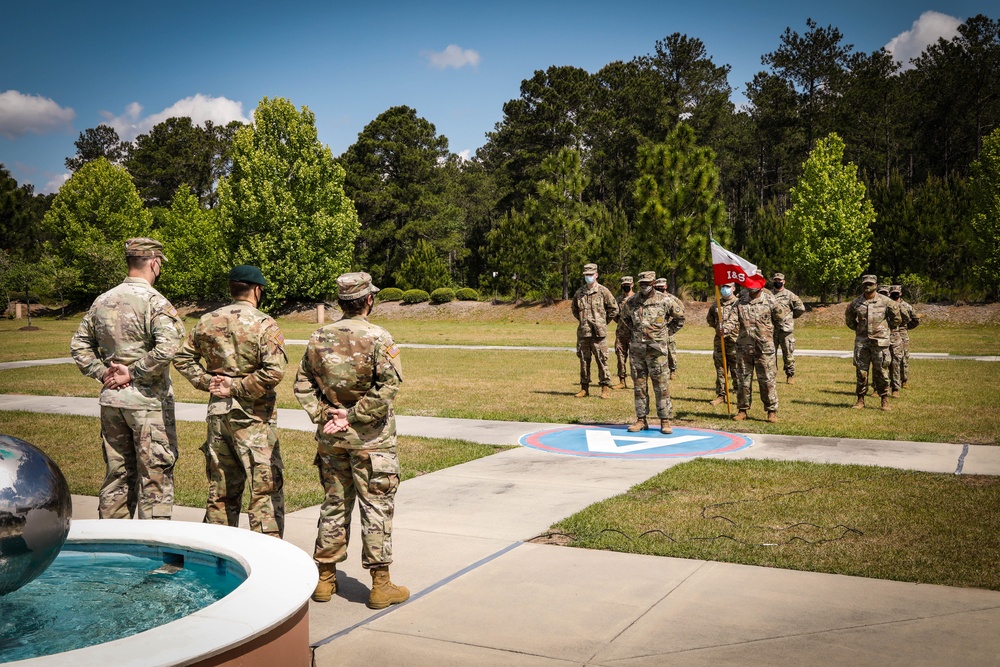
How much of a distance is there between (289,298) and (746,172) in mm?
43934

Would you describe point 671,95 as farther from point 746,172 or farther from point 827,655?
point 827,655

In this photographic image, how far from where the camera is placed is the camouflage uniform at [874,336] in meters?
15.7

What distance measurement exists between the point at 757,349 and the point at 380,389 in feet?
31.8

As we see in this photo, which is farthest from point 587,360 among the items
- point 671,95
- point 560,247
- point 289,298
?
point 671,95

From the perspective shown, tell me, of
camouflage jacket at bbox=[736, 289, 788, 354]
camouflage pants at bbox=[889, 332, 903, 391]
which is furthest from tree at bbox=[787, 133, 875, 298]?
camouflage jacket at bbox=[736, 289, 788, 354]

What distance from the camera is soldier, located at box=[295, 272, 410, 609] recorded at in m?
5.81

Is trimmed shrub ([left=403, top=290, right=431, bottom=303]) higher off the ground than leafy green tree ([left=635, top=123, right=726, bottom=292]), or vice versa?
leafy green tree ([left=635, top=123, right=726, bottom=292])

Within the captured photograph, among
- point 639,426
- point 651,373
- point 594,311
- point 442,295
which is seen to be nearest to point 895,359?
point 594,311

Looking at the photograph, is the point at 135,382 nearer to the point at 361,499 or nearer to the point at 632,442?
the point at 361,499

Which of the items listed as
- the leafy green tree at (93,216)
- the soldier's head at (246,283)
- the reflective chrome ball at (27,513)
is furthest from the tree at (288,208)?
the reflective chrome ball at (27,513)

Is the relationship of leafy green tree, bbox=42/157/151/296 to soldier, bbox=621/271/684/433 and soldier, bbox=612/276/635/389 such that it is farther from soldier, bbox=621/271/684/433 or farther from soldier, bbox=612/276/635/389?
soldier, bbox=621/271/684/433

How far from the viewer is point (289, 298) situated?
6266 centimetres

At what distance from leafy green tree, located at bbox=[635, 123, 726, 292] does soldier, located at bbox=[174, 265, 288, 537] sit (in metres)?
43.2

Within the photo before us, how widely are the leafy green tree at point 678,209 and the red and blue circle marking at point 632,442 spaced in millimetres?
35866
